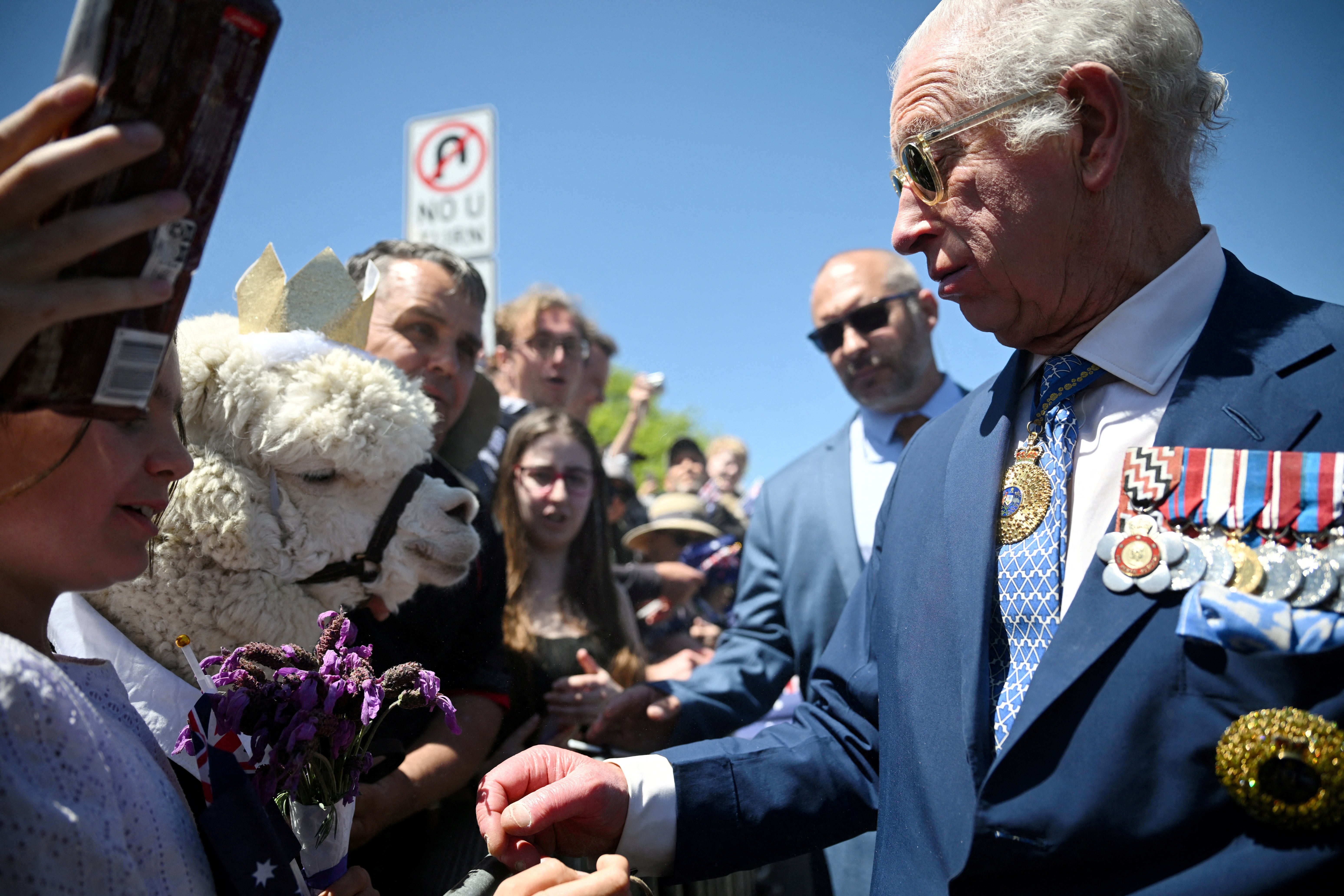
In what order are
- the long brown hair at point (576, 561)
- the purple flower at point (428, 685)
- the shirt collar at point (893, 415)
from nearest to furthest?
the purple flower at point (428, 685)
the long brown hair at point (576, 561)
the shirt collar at point (893, 415)

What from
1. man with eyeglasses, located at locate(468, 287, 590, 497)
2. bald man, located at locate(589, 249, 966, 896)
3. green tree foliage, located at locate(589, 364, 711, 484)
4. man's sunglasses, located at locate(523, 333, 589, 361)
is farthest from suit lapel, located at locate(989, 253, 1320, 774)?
green tree foliage, located at locate(589, 364, 711, 484)

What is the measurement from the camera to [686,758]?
1.93m

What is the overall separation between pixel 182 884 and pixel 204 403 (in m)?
1.07

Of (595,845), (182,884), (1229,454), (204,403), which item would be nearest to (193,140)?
(182,884)

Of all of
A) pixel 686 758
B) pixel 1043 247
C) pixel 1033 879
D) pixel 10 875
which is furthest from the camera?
pixel 686 758

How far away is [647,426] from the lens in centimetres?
4734

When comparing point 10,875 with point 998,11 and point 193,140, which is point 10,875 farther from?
point 998,11

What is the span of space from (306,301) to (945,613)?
5.33 feet

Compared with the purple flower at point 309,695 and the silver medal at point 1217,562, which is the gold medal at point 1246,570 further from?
the purple flower at point 309,695

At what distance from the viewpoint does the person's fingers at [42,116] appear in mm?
891

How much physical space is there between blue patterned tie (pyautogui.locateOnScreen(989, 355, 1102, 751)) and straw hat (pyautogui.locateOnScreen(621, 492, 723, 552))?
3.57 metres

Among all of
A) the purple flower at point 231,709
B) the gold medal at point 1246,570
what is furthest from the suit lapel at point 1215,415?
the purple flower at point 231,709

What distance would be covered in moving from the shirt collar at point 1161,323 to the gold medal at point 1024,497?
8.7 inches

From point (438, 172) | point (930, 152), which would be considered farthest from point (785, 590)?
point (438, 172)
